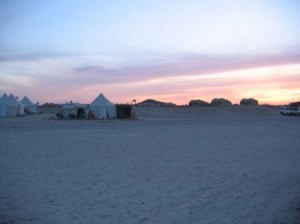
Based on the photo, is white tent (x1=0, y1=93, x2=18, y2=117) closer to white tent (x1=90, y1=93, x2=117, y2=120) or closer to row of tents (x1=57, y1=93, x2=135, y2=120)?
row of tents (x1=57, y1=93, x2=135, y2=120)

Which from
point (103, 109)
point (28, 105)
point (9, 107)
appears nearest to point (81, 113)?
point (103, 109)

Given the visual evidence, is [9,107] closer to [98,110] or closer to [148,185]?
[98,110]

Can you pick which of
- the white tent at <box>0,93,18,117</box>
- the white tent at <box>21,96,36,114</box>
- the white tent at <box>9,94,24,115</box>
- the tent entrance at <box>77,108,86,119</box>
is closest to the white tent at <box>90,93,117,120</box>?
the tent entrance at <box>77,108,86,119</box>

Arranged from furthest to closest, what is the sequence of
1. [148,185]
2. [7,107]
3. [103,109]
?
1. [7,107]
2. [103,109]
3. [148,185]

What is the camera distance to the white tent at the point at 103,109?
46312mm

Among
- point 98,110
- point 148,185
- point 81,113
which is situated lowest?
point 148,185

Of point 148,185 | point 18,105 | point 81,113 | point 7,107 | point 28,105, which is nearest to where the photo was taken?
point 148,185

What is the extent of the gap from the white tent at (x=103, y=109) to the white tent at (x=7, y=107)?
14690 millimetres

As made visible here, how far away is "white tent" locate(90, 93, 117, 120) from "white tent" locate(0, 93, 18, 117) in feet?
48.2

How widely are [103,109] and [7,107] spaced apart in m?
16.2

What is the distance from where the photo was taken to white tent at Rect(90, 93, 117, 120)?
46.3 meters

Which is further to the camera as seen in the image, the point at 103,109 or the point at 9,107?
the point at 9,107

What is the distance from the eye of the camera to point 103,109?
152ft

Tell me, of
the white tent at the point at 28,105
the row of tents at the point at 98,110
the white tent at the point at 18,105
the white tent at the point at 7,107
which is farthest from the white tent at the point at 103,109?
the white tent at the point at 28,105
